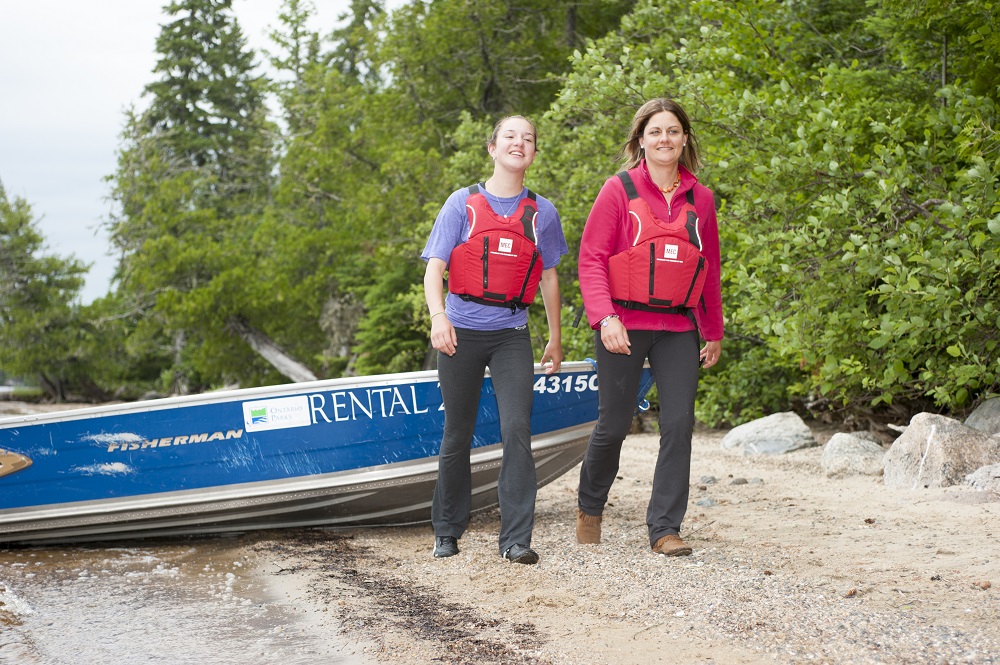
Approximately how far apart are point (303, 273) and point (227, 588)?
2080 centimetres

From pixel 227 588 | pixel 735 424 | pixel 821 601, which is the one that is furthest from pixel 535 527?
pixel 735 424

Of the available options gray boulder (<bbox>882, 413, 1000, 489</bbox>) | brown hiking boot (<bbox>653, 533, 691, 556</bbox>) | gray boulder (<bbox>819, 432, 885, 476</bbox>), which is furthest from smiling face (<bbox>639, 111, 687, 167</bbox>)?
gray boulder (<bbox>819, 432, 885, 476</bbox>)

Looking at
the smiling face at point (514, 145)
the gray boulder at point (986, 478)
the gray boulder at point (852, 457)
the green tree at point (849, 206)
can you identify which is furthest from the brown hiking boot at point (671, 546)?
the gray boulder at point (852, 457)

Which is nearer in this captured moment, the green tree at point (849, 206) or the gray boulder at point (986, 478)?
the gray boulder at point (986, 478)

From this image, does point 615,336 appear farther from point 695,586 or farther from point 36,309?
point 36,309

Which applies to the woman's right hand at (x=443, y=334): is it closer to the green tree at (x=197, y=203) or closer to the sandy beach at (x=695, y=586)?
the sandy beach at (x=695, y=586)

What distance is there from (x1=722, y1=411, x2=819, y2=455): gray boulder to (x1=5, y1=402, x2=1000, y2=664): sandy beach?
2385mm

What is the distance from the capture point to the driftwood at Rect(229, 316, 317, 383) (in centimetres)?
2261

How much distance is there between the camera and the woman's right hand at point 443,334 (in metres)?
3.98

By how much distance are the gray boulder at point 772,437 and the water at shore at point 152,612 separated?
472cm

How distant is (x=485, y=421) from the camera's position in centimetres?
523

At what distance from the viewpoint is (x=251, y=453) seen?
5156 mm

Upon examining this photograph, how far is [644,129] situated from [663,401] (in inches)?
47.1

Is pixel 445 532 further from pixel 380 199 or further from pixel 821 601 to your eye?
pixel 380 199
